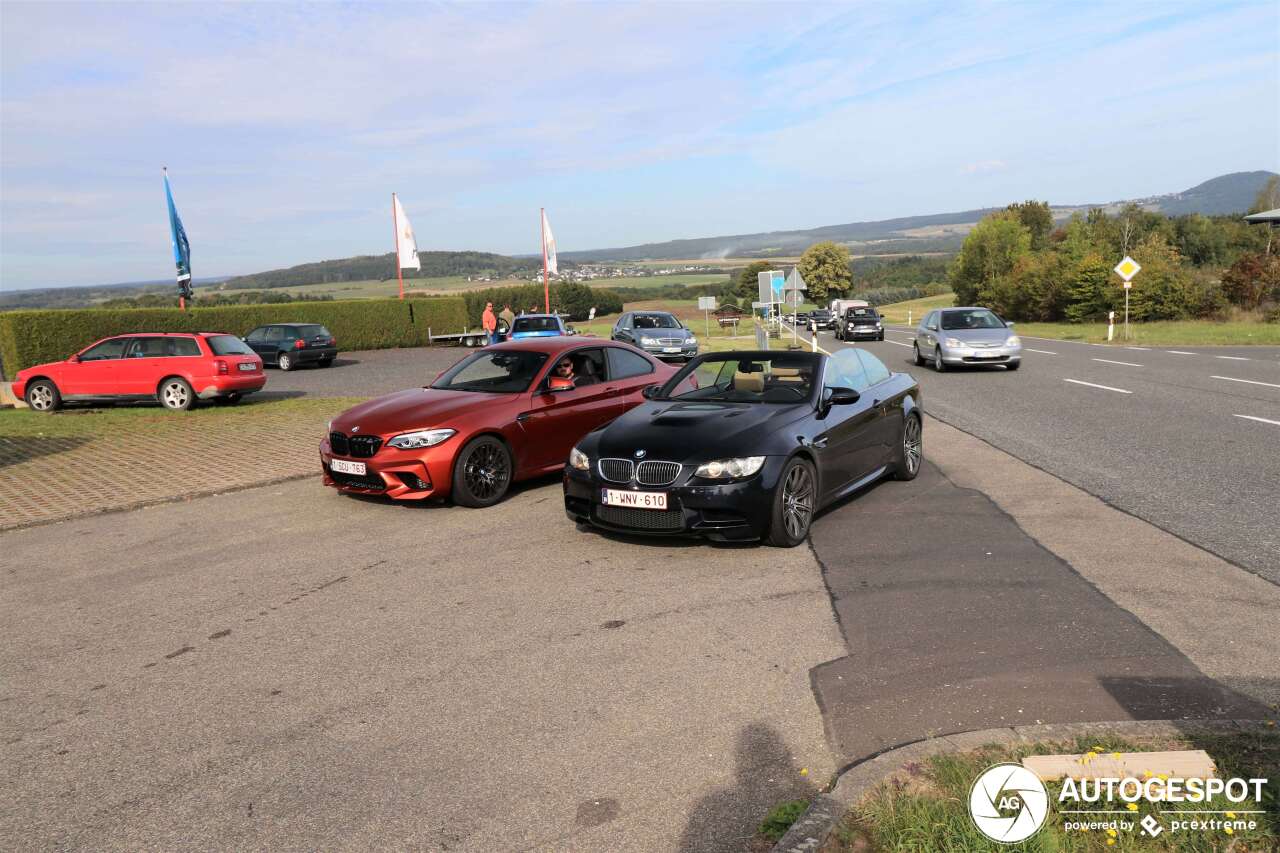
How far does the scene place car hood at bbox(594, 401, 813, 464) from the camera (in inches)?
257

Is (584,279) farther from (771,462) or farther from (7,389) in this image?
(771,462)

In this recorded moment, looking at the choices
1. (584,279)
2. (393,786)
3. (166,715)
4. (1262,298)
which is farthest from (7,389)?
(584,279)

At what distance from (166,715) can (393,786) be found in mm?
1457

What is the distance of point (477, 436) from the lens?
833 cm

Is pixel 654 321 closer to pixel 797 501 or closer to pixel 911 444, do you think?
pixel 911 444

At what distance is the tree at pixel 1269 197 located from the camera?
92062 millimetres

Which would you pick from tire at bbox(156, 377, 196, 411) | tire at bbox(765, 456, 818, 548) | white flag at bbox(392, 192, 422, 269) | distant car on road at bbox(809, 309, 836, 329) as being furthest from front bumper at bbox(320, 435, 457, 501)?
distant car on road at bbox(809, 309, 836, 329)

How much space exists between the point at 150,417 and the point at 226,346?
2.18 meters

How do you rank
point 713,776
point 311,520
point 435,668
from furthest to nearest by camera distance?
1. point 311,520
2. point 435,668
3. point 713,776

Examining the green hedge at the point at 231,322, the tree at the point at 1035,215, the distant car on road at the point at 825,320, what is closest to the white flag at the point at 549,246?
the green hedge at the point at 231,322

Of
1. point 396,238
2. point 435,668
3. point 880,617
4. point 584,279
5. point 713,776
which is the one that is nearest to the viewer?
point 713,776

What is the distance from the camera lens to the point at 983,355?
21062mm

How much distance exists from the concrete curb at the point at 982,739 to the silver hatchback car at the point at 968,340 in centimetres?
Result: 1858

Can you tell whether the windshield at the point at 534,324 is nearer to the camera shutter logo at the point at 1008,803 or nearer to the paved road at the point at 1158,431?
the paved road at the point at 1158,431
